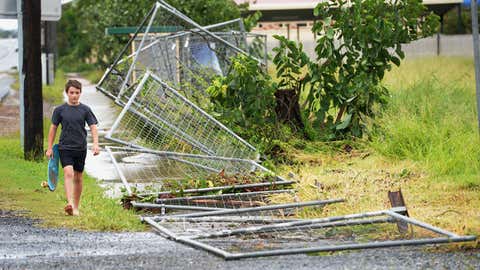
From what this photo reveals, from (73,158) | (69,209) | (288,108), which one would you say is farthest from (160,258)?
(288,108)

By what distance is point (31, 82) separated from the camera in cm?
1538

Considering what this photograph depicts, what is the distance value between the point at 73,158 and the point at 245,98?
453cm

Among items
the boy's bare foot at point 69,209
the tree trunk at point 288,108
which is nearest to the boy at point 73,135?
the boy's bare foot at point 69,209

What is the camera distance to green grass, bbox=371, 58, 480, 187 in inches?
484

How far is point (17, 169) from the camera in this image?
556 inches

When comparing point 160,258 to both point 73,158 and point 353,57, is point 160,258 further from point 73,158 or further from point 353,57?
point 353,57

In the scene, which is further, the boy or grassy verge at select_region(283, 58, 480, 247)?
the boy

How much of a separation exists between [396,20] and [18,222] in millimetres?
7337

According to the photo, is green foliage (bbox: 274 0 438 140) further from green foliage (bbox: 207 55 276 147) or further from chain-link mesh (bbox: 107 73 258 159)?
chain-link mesh (bbox: 107 73 258 159)

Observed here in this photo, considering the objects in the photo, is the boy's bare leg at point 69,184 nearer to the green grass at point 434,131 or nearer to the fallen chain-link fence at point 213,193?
the fallen chain-link fence at point 213,193

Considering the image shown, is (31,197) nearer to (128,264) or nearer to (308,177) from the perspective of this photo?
(308,177)

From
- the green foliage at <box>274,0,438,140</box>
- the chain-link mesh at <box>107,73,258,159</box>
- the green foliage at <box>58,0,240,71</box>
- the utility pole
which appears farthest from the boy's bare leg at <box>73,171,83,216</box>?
the green foliage at <box>58,0,240,71</box>

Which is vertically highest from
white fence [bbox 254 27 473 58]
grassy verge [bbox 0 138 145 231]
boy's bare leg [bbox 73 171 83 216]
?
boy's bare leg [bbox 73 171 83 216]

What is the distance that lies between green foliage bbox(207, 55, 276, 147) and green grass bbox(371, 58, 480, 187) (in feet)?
4.93
